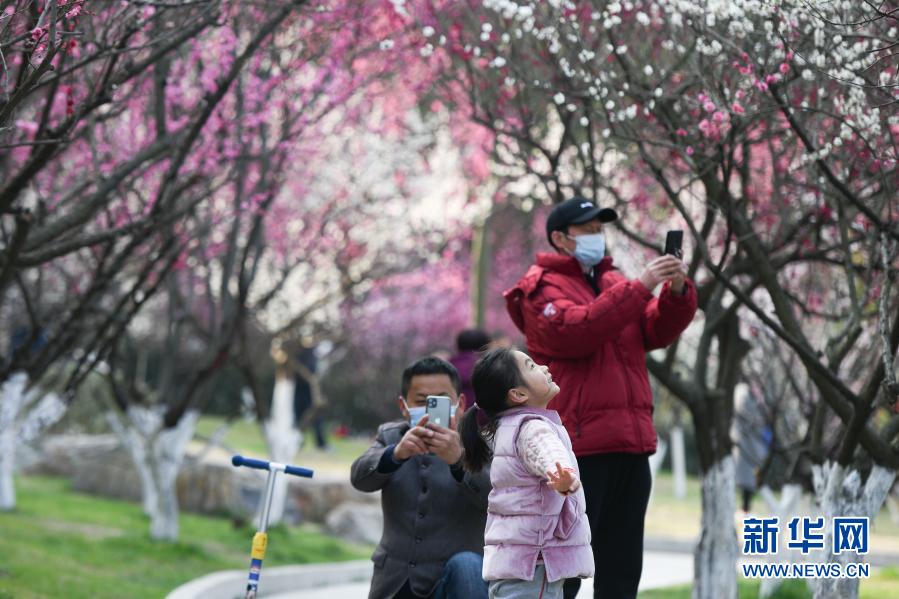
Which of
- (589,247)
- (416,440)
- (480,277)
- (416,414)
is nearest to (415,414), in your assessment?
(416,414)

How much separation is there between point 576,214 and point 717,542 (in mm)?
2906

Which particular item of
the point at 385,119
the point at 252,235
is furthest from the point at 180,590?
the point at 385,119

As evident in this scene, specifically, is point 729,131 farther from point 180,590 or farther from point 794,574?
point 180,590

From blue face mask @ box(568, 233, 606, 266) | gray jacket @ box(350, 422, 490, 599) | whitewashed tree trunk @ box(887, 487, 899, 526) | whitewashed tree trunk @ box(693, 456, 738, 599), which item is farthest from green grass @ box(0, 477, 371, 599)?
→ whitewashed tree trunk @ box(887, 487, 899, 526)

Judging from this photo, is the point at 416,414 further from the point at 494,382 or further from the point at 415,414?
the point at 494,382

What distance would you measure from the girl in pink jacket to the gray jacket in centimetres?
56

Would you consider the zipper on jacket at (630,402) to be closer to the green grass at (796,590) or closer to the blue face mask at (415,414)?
the blue face mask at (415,414)

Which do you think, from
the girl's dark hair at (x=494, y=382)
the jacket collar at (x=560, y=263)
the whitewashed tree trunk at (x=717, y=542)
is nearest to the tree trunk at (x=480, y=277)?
the whitewashed tree trunk at (x=717, y=542)

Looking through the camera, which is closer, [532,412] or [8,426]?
[532,412]

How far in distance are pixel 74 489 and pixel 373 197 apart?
549 cm

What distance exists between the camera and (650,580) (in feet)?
39.7

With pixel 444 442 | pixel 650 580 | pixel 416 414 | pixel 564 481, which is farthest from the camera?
pixel 650 580

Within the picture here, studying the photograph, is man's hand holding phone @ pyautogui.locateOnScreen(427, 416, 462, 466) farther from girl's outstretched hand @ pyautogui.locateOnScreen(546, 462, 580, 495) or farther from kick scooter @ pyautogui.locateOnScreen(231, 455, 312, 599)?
girl's outstretched hand @ pyautogui.locateOnScreen(546, 462, 580, 495)

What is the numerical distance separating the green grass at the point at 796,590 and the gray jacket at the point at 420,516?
15.6 ft
